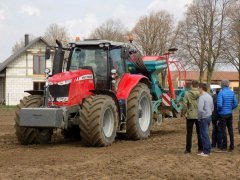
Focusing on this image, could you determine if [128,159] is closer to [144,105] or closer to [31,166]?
[31,166]

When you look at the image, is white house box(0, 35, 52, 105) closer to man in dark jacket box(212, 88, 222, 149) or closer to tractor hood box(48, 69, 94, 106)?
tractor hood box(48, 69, 94, 106)

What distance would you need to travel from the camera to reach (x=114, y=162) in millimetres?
9227

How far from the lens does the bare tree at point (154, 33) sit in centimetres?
5862

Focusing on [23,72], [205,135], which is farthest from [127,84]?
[23,72]

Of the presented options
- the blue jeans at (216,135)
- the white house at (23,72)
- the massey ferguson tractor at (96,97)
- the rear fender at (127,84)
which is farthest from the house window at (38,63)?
the blue jeans at (216,135)

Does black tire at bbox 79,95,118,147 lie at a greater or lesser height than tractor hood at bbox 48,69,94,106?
lesser

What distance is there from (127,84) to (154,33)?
156 feet

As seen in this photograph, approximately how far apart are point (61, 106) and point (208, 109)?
338cm

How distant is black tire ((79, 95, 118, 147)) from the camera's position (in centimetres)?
1105

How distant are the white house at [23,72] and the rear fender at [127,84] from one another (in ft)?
91.4

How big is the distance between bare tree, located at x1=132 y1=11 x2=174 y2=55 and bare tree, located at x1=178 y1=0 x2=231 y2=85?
8.12m

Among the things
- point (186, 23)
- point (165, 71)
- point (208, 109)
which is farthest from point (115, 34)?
point (208, 109)

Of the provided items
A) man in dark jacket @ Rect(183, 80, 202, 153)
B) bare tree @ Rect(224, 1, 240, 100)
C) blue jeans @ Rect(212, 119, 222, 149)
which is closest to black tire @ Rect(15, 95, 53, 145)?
man in dark jacket @ Rect(183, 80, 202, 153)

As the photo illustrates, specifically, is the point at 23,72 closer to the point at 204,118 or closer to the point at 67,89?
the point at 67,89
